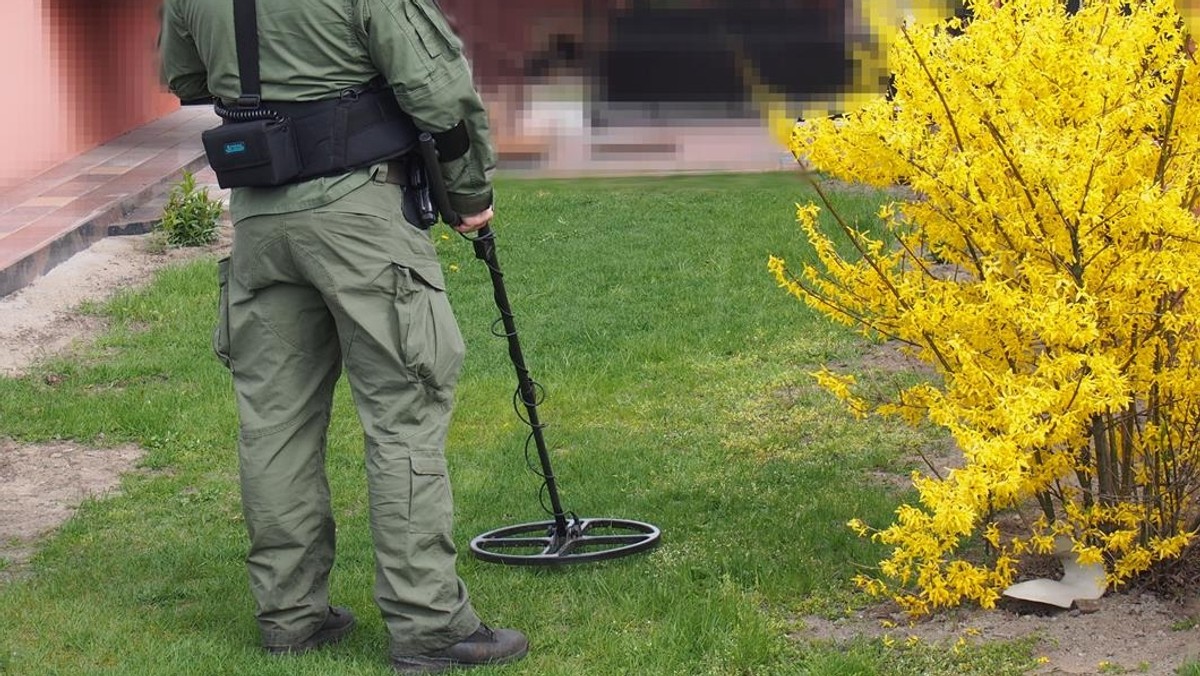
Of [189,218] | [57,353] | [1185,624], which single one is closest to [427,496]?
[1185,624]

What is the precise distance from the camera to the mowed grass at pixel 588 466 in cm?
424

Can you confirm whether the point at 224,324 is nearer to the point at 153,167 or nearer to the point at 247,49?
the point at 247,49

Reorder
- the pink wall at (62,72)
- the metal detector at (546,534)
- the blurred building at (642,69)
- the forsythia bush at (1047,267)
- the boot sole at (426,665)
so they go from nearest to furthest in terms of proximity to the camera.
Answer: the blurred building at (642,69), the forsythia bush at (1047,267), the boot sole at (426,665), the metal detector at (546,534), the pink wall at (62,72)

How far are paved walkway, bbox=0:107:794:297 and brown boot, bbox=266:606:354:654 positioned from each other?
4.92 feet

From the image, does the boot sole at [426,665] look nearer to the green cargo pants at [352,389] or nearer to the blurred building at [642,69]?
the green cargo pants at [352,389]

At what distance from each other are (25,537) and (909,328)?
123 inches

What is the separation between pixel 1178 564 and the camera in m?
4.27

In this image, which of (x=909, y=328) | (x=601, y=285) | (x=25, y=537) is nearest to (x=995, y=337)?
(x=909, y=328)

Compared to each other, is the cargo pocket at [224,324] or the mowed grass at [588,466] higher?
the cargo pocket at [224,324]

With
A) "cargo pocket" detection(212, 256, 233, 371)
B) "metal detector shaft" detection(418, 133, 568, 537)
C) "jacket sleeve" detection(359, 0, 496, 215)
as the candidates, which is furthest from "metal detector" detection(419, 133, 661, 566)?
"cargo pocket" detection(212, 256, 233, 371)

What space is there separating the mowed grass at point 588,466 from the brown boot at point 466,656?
0.06 m

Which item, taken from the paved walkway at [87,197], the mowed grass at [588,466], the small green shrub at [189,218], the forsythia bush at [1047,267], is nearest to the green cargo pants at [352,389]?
the mowed grass at [588,466]

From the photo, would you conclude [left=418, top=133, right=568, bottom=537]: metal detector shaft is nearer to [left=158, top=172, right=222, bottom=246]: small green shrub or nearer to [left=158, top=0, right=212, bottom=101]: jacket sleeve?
[left=158, top=0, right=212, bottom=101]: jacket sleeve

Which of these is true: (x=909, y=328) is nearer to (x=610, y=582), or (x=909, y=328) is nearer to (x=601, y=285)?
(x=610, y=582)
